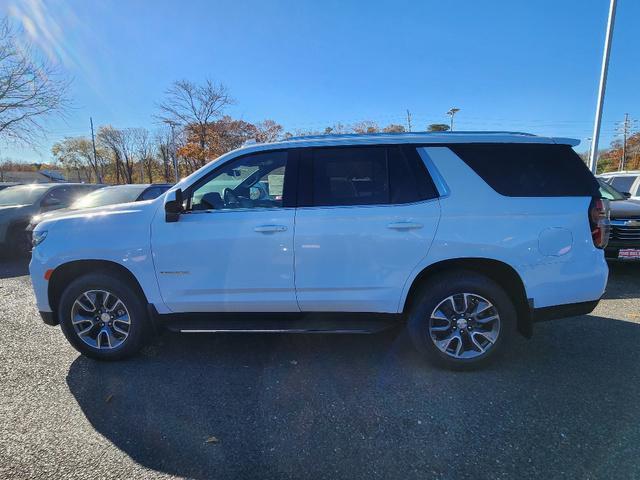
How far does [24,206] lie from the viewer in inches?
326

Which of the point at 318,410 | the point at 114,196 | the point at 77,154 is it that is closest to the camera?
the point at 318,410

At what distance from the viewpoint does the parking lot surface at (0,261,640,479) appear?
2225mm

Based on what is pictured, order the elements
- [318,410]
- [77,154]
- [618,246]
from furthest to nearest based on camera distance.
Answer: [77,154]
[618,246]
[318,410]

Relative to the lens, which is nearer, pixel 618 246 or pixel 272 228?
pixel 272 228

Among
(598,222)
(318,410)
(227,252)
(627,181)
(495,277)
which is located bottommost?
(318,410)

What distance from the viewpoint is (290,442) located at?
94.4 inches

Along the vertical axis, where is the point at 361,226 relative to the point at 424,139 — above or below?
below

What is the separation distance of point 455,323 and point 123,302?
Answer: 2914 mm

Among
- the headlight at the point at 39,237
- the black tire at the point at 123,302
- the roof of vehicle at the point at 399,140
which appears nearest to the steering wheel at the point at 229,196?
the roof of vehicle at the point at 399,140

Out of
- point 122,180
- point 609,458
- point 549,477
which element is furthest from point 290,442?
point 122,180

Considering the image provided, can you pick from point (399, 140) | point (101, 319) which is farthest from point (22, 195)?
point (399, 140)

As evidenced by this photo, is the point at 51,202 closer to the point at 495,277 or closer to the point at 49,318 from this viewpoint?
the point at 49,318

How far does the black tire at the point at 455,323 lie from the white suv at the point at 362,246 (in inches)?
0.4

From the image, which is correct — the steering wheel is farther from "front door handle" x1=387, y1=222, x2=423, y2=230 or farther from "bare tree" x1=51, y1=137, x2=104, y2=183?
"bare tree" x1=51, y1=137, x2=104, y2=183
